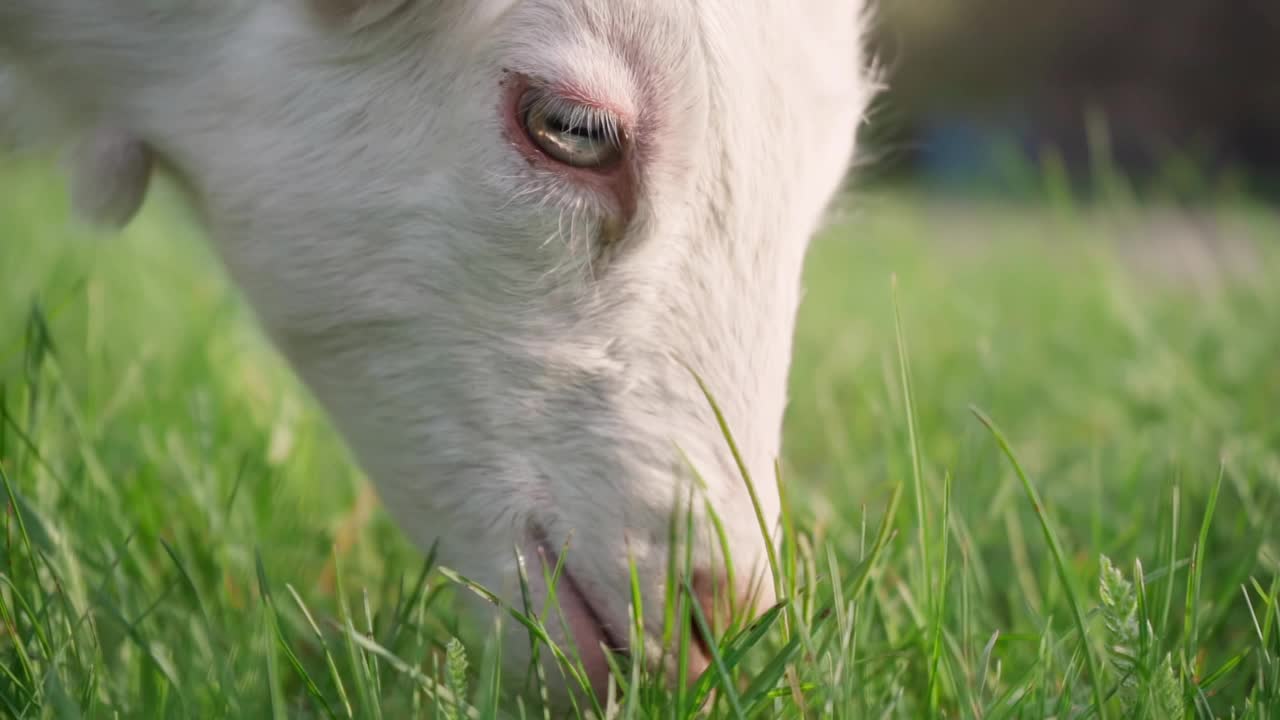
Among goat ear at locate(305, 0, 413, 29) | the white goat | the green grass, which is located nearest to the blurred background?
the green grass

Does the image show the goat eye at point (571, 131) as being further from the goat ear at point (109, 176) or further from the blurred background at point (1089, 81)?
the blurred background at point (1089, 81)

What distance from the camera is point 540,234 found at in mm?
1380

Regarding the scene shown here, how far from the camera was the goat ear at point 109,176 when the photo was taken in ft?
5.53

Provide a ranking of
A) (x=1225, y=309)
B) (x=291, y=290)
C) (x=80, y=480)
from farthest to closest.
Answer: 1. (x=1225, y=309)
2. (x=80, y=480)
3. (x=291, y=290)

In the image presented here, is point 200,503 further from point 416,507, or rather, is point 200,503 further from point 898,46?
point 898,46

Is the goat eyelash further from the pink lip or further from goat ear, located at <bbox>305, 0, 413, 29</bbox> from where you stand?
the pink lip

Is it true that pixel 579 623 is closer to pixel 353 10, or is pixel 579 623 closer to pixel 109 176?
pixel 353 10

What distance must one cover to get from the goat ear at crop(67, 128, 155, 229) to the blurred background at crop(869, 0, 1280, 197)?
347 inches

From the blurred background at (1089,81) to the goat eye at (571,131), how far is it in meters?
8.88

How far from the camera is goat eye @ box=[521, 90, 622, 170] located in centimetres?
135

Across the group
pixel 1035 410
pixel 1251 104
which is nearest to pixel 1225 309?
pixel 1035 410

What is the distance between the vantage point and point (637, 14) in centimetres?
134

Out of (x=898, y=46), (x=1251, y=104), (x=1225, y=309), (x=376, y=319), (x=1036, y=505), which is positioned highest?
(x=898, y=46)

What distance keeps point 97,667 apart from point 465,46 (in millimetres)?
850
